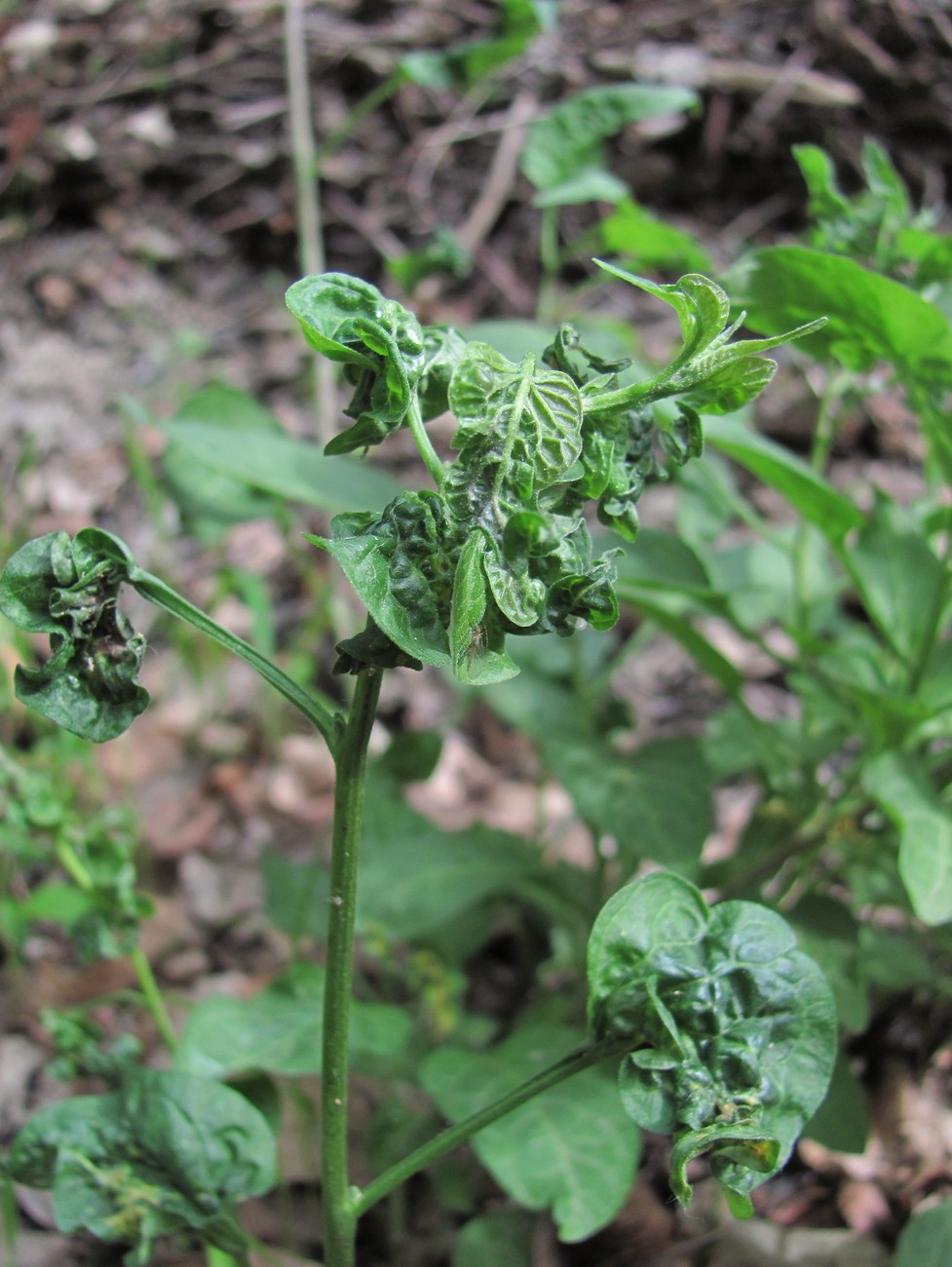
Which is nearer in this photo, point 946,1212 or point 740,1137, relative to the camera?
point 740,1137

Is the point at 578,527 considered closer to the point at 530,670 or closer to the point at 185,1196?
the point at 185,1196

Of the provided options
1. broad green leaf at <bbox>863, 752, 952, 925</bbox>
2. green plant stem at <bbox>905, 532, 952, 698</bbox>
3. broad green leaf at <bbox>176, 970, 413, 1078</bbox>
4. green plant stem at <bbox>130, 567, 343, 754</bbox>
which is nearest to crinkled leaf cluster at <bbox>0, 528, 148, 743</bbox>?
green plant stem at <bbox>130, 567, 343, 754</bbox>

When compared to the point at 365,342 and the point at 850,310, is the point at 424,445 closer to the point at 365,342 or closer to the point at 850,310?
the point at 365,342

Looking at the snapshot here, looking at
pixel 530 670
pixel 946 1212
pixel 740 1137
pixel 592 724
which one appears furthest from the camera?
pixel 530 670

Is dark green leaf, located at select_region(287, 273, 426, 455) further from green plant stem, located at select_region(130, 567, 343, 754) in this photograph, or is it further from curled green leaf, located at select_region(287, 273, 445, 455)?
green plant stem, located at select_region(130, 567, 343, 754)

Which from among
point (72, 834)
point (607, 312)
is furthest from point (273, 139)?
point (72, 834)

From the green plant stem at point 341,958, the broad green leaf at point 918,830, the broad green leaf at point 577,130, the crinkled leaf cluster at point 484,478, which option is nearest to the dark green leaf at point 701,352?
the crinkled leaf cluster at point 484,478

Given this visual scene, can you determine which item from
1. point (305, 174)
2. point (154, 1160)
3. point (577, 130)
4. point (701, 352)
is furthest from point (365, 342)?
point (305, 174)
